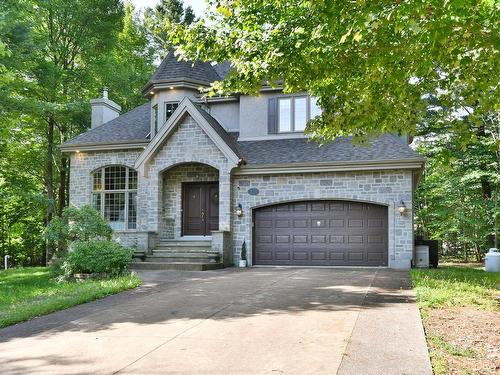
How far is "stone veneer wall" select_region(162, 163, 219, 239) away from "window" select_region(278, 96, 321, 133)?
118 inches

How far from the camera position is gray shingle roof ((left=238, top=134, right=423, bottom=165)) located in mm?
15703

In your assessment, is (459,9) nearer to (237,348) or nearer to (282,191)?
(237,348)

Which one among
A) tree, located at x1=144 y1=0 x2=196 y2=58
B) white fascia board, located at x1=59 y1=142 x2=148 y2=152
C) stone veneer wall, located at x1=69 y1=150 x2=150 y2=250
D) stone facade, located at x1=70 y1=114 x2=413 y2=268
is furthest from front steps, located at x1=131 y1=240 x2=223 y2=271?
tree, located at x1=144 y1=0 x2=196 y2=58

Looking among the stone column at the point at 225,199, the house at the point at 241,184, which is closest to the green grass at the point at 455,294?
the house at the point at 241,184

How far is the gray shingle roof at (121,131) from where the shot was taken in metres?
18.6

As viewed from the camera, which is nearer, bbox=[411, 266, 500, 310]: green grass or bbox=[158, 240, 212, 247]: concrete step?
bbox=[411, 266, 500, 310]: green grass

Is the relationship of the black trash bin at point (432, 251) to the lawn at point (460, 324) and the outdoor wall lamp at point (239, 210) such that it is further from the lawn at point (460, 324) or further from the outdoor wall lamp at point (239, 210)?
the outdoor wall lamp at point (239, 210)

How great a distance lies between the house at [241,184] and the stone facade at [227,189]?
0.11 ft

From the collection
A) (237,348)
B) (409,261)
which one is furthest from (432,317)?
(409,261)

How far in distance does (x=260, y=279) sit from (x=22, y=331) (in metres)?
6.21

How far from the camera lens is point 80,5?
938 inches

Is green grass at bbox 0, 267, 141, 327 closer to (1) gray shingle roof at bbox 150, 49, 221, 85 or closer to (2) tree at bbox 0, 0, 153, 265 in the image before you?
(2) tree at bbox 0, 0, 153, 265

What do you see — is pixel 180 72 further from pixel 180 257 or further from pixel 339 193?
pixel 339 193

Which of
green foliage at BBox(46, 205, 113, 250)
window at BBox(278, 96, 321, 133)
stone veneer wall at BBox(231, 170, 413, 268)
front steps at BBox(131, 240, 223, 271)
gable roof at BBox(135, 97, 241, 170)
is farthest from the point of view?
window at BBox(278, 96, 321, 133)
